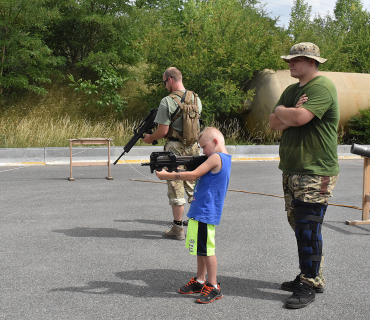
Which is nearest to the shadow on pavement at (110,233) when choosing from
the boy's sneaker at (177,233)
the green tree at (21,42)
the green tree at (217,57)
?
the boy's sneaker at (177,233)

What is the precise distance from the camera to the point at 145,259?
14.7ft

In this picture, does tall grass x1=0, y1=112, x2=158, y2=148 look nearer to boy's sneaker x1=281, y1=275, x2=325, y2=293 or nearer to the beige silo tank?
the beige silo tank

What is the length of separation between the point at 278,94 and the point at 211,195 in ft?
44.4

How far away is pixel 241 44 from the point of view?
16.8 m

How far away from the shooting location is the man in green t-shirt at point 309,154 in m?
3.36

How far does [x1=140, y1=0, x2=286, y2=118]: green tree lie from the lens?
636 inches

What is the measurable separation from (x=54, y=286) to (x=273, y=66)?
588 inches

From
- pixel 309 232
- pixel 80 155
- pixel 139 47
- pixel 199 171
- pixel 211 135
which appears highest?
pixel 139 47

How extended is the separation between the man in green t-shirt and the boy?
54 cm

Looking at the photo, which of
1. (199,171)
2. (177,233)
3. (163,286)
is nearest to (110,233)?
(177,233)

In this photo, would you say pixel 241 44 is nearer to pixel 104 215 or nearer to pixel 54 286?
pixel 104 215

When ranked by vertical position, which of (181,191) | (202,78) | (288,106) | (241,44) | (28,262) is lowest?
(28,262)

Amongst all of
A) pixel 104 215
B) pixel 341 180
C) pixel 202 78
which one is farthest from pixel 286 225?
pixel 202 78

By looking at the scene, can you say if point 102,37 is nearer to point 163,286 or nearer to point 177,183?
point 177,183
